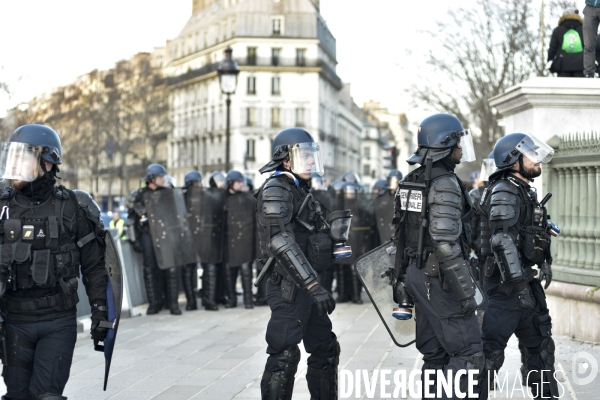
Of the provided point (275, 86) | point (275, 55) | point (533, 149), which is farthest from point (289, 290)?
point (275, 55)

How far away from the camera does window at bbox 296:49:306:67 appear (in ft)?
317

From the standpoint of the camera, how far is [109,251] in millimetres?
5891

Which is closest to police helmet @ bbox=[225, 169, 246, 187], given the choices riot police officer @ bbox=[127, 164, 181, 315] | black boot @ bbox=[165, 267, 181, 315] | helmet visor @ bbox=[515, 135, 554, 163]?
riot police officer @ bbox=[127, 164, 181, 315]

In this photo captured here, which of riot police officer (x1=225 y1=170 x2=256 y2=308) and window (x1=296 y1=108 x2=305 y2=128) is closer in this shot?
riot police officer (x1=225 y1=170 x2=256 y2=308)

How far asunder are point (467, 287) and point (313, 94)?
90.4 metres

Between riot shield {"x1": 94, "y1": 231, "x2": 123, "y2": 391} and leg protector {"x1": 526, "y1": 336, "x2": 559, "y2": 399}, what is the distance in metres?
2.79

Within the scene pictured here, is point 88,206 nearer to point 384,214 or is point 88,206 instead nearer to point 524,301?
point 524,301

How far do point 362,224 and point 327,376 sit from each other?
878 centimetres

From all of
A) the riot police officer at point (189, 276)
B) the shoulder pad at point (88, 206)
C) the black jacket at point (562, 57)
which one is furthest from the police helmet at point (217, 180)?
the shoulder pad at point (88, 206)

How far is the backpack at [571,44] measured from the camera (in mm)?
12461

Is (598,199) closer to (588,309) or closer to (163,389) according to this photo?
(588,309)

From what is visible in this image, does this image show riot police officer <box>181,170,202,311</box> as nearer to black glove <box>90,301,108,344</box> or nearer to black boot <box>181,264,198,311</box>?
black boot <box>181,264,198,311</box>

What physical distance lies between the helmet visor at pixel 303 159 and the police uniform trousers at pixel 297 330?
75 centimetres

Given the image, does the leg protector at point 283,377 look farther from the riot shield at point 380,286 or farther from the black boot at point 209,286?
the black boot at point 209,286
